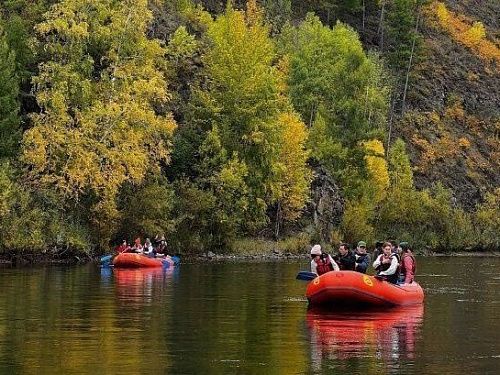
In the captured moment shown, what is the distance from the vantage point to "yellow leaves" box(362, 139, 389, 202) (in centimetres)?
9775

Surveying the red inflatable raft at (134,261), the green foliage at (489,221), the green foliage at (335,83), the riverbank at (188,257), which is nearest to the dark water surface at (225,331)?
the red inflatable raft at (134,261)

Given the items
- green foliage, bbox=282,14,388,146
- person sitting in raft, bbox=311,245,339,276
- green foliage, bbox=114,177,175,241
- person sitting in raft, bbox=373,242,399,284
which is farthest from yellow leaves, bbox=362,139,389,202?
person sitting in raft, bbox=373,242,399,284

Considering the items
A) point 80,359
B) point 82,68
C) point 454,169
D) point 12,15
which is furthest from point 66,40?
point 454,169

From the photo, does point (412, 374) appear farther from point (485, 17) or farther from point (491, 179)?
point (485, 17)

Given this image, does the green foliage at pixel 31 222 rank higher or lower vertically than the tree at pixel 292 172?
lower

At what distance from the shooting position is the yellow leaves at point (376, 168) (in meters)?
97.8

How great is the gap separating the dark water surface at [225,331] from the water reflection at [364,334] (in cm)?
3

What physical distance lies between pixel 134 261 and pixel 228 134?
879 inches

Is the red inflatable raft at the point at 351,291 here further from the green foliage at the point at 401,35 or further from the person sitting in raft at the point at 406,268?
the green foliage at the point at 401,35

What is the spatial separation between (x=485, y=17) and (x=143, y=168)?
9021 centimetres

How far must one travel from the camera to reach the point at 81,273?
53.5 m

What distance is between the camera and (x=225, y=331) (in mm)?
29062

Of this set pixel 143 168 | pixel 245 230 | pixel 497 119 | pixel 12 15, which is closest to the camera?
pixel 143 168

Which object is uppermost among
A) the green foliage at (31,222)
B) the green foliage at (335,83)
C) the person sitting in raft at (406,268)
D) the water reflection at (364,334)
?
the green foliage at (335,83)
